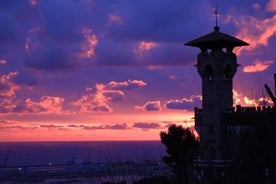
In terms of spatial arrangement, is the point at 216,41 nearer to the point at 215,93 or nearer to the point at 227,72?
the point at 227,72

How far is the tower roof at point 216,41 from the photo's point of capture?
153 ft

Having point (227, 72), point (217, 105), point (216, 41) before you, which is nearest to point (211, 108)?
point (217, 105)

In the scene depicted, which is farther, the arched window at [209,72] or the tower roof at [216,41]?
the arched window at [209,72]

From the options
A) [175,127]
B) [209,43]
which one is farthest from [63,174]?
[209,43]

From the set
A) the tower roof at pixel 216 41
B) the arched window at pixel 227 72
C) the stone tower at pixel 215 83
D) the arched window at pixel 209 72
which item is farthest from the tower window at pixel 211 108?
the tower roof at pixel 216 41

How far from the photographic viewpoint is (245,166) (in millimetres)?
24422

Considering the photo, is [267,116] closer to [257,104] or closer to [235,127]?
[257,104]

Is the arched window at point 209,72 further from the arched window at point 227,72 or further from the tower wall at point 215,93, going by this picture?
the arched window at point 227,72

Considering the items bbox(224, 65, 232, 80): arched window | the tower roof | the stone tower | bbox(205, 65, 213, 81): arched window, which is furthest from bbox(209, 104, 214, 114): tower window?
the tower roof

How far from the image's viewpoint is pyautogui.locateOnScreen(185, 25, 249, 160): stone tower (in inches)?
1823

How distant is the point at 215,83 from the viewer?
47188mm

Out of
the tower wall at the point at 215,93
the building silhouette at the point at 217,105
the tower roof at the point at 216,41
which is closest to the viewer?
the building silhouette at the point at 217,105

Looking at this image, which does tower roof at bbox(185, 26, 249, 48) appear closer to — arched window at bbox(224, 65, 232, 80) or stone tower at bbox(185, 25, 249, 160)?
stone tower at bbox(185, 25, 249, 160)

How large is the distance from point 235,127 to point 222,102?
112 inches
